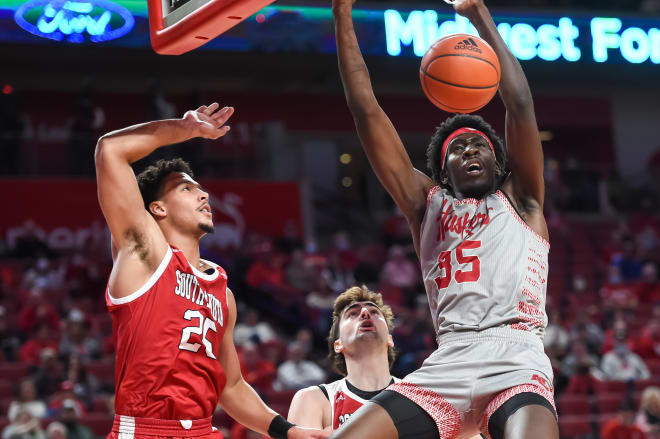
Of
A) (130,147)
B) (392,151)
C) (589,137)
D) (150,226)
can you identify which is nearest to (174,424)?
(150,226)

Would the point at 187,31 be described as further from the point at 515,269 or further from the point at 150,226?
the point at 515,269

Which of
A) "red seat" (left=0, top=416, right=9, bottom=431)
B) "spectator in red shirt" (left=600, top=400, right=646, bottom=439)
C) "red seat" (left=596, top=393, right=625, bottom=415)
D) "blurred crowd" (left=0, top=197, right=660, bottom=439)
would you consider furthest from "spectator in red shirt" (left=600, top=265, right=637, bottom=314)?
"red seat" (left=0, top=416, right=9, bottom=431)

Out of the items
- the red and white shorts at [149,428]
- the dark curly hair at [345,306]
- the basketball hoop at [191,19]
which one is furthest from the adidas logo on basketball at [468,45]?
the red and white shorts at [149,428]

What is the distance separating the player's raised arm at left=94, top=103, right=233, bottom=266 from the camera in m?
3.71

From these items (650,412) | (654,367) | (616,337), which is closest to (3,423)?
(650,412)

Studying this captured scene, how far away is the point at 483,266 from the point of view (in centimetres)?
361

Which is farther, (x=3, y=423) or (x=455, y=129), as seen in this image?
(x=3, y=423)

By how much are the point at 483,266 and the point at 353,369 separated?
5.45 ft

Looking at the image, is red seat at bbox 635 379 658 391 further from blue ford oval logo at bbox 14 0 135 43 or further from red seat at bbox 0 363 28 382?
blue ford oval logo at bbox 14 0 135 43

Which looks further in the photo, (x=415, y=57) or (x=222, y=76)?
(x=222, y=76)

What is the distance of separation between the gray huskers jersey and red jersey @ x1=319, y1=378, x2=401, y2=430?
4.24 ft

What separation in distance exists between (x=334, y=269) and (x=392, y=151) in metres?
10.6

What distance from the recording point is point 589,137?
22359mm

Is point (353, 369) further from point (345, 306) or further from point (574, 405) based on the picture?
point (574, 405)
